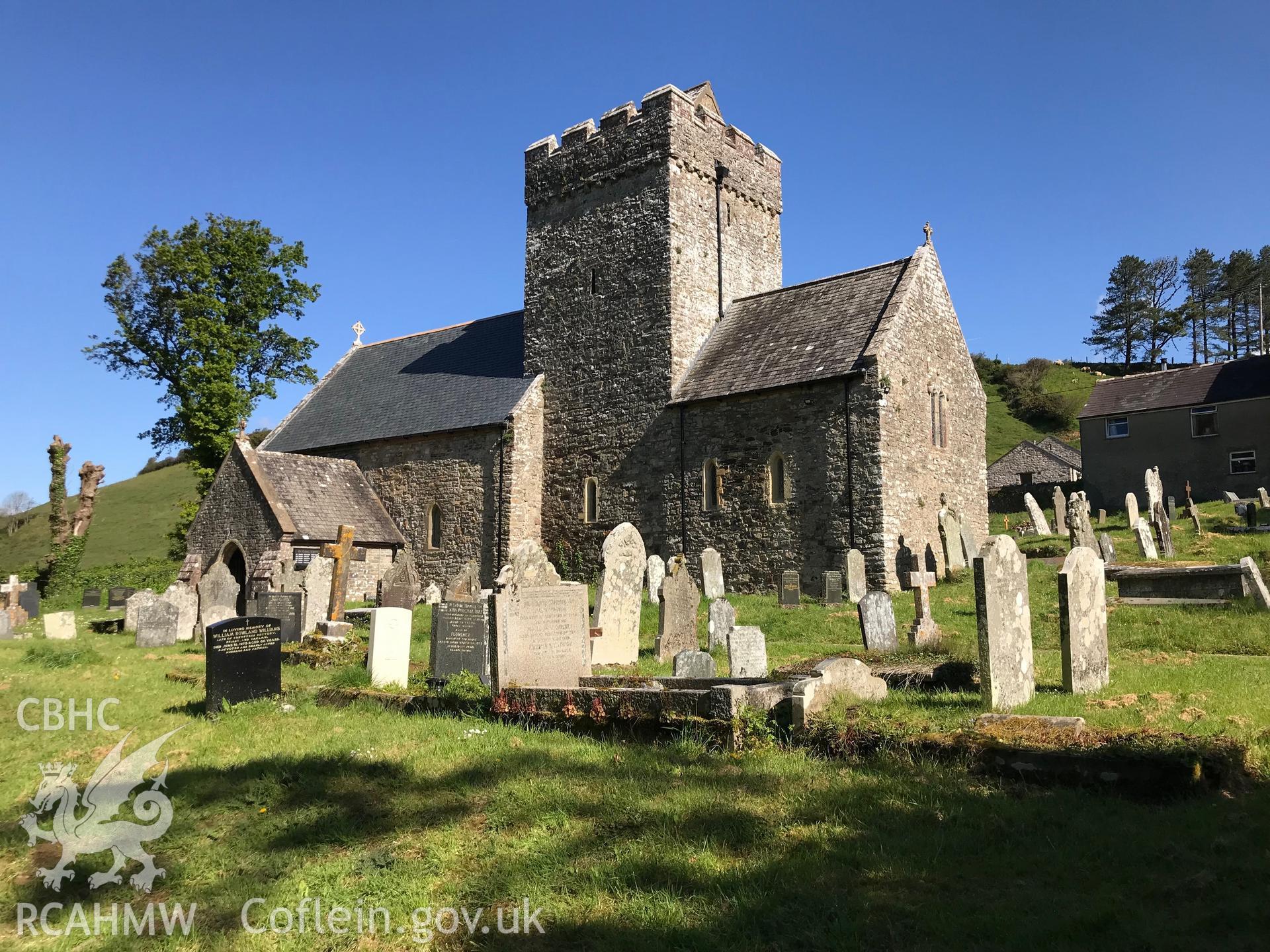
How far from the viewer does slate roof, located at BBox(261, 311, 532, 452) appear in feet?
84.0

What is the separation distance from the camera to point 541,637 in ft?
30.0

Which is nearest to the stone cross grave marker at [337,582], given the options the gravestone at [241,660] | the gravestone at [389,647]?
the gravestone at [389,647]

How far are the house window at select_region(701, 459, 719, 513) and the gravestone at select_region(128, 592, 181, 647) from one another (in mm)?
11655

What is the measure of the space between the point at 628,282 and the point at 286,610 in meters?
12.5

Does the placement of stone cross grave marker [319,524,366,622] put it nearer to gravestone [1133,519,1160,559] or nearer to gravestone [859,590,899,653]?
gravestone [859,590,899,653]

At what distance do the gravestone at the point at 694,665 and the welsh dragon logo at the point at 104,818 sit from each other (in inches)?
193

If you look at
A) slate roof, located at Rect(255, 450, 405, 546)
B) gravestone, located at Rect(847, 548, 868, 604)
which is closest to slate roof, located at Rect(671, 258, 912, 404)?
gravestone, located at Rect(847, 548, 868, 604)

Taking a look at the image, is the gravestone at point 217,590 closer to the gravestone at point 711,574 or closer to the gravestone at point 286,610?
the gravestone at point 286,610

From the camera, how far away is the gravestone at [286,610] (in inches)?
587

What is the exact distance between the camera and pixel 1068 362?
75062 millimetres

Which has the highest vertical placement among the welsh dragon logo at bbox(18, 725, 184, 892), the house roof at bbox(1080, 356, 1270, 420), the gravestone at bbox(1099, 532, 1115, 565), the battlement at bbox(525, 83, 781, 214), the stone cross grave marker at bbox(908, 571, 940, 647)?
the battlement at bbox(525, 83, 781, 214)

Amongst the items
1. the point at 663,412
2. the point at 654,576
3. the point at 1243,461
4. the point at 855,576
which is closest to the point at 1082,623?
the point at 855,576

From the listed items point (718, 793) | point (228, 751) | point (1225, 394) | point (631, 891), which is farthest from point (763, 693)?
point (1225, 394)

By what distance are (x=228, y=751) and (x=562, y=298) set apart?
60.9 feet
